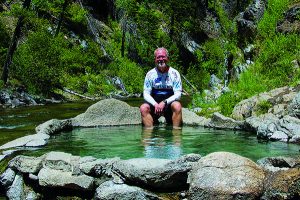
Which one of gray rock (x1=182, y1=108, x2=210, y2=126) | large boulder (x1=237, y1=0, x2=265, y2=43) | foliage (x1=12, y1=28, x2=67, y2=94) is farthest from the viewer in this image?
foliage (x1=12, y1=28, x2=67, y2=94)

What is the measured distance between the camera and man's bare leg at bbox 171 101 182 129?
1047 centimetres

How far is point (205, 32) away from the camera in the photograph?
56.6 meters

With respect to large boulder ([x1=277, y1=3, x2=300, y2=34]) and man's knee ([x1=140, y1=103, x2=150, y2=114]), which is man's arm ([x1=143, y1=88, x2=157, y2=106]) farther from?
large boulder ([x1=277, y1=3, x2=300, y2=34])

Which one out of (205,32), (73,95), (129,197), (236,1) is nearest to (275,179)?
(129,197)

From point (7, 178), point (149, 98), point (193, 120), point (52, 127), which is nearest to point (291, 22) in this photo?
point (193, 120)

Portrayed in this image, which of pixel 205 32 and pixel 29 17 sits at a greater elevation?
pixel 205 32

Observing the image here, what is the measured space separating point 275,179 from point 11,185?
3944 millimetres

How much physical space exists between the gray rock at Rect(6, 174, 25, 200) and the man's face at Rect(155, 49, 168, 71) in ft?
16.5

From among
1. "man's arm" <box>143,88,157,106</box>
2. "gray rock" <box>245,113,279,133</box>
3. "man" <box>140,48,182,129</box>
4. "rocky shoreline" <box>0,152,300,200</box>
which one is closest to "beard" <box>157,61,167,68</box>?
"man" <box>140,48,182,129</box>

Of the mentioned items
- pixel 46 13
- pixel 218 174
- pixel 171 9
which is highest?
pixel 171 9

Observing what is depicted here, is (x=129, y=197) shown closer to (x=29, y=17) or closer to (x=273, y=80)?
(x=273, y=80)

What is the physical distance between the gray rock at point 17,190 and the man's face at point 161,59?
198 inches

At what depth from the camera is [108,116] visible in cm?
1170

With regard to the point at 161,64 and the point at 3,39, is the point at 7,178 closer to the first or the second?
the point at 161,64
